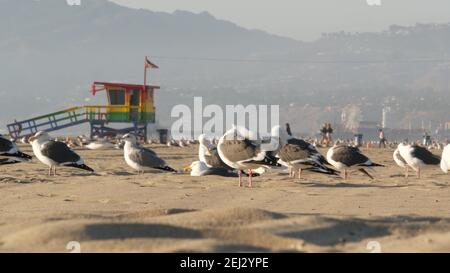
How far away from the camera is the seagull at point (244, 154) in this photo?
11.6 meters

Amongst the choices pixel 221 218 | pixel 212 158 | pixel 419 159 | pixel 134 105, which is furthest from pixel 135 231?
pixel 134 105

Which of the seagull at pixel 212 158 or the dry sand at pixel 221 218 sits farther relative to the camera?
the seagull at pixel 212 158

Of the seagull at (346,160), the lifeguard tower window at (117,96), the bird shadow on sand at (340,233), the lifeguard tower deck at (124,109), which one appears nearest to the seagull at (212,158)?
the seagull at (346,160)

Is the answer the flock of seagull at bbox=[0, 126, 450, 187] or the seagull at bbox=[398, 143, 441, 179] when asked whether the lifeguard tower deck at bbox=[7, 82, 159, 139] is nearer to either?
the flock of seagull at bbox=[0, 126, 450, 187]

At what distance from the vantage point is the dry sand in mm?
5156

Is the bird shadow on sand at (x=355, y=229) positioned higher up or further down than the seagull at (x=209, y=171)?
higher up

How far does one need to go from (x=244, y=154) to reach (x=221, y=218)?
575 centimetres

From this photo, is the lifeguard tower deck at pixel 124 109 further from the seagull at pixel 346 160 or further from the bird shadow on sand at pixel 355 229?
the bird shadow on sand at pixel 355 229

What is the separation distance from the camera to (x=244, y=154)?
11617 mm

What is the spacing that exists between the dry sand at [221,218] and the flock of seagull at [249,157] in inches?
39.9

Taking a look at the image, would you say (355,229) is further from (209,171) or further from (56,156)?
(56,156)

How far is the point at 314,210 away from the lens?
789cm

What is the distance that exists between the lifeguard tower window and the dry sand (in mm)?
31488
